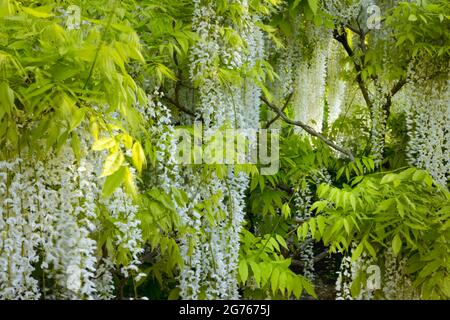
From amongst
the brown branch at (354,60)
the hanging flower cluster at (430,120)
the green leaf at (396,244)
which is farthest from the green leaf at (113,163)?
the brown branch at (354,60)

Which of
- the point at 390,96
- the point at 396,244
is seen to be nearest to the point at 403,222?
the point at 396,244

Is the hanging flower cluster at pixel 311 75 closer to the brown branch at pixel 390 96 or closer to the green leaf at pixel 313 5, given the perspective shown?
the brown branch at pixel 390 96

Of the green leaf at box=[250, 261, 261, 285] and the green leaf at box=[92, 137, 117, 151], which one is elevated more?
the green leaf at box=[92, 137, 117, 151]

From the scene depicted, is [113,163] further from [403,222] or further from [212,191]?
[403,222]

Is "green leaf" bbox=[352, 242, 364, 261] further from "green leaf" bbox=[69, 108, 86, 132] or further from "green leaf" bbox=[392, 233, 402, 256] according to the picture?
"green leaf" bbox=[69, 108, 86, 132]

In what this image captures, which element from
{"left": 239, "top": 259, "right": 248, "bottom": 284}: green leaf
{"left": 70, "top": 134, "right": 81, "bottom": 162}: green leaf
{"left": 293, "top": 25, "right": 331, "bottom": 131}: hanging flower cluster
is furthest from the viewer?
{"left": 293, "top": 25, "right": 331, "bottom": 131}: hanging flower cluster

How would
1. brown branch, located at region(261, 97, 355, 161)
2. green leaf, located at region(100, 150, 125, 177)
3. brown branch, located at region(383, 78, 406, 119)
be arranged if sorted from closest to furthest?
green leaf, located at region(100, 150, 125, 177)
brown branch, located at region(261, 97, 355, 161)
brown branch, located at region(383, 78, 406, 119)

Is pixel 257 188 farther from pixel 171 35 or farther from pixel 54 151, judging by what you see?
pixel 54 151

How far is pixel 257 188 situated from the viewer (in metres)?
5.34

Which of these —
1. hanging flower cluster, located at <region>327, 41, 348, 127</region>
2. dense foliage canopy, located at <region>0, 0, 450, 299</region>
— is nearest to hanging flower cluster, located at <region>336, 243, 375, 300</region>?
dense foliage canopy, located at <region>0, 0, 450, 299</region>

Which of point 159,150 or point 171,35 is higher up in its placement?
point 171,35

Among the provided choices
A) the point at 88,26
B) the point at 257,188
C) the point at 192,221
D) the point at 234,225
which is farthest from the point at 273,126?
the point at 88,26
